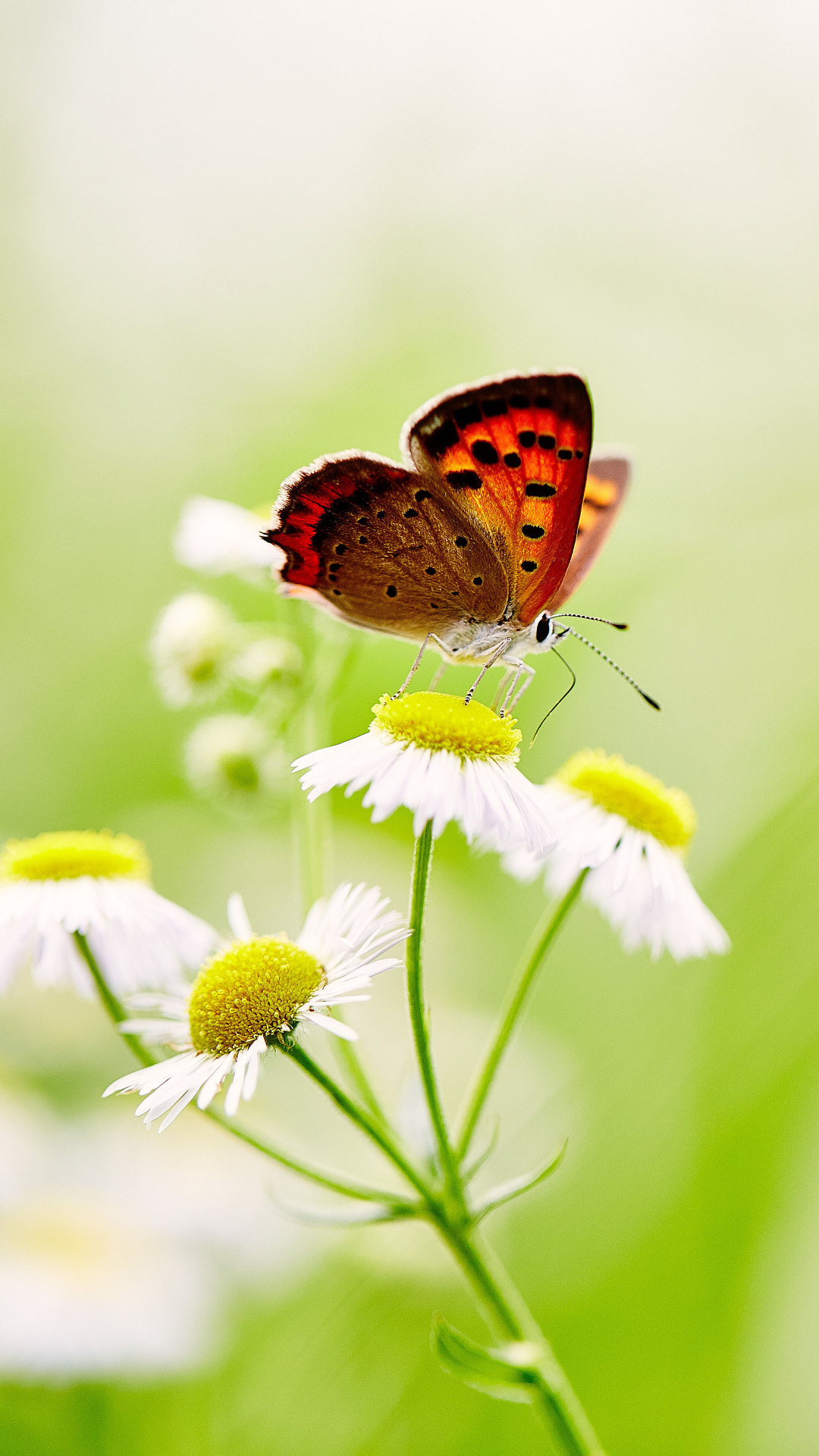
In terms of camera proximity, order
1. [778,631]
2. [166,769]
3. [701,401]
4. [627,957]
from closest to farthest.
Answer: [627,957] → [778,631] → [166,769] → [701,401]

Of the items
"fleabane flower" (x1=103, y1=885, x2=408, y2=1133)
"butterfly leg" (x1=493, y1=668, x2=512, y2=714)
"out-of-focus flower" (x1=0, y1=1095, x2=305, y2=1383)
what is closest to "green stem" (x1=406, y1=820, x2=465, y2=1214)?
"fleabane flower" (x1=103, y1=885, x2=408, y2=1133)

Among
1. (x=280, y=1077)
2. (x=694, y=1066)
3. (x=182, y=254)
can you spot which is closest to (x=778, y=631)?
(x=694, y=1066)

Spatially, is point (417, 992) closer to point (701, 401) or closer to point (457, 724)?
point (457, 724)

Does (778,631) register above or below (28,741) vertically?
above

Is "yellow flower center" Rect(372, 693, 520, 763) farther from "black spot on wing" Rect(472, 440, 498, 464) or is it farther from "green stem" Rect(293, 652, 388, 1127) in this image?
"black spot on wing" Rect(472, 440, 498, 464)

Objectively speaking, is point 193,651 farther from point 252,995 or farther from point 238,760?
point 252,995

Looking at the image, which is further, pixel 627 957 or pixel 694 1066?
pixel 627 957

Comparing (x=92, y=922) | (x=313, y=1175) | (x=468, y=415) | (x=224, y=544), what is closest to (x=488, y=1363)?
(x=313, y=1175)
